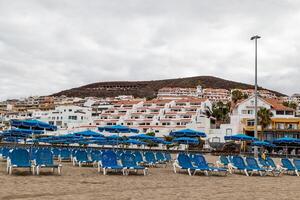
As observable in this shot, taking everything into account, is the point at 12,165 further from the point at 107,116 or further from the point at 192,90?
the point at 192,90

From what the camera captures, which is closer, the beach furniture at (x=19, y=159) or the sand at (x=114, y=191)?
the sand at (x=114, y=191)

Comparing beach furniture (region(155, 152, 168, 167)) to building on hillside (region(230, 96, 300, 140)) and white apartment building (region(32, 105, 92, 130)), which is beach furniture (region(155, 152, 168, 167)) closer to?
building on hillside (region(230, 96, 300, 140))

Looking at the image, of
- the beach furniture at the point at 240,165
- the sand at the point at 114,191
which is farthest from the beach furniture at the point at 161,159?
the sand at the point at 114,191

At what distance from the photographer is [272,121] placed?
68.3 m

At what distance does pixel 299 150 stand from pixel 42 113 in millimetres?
75235

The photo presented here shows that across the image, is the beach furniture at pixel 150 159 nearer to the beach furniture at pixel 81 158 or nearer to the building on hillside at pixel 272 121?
the beach furniture at pixel 81 158

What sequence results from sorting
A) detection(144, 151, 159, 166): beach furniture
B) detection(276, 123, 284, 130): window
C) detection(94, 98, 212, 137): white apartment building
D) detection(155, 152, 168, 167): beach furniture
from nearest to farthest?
detection(144, 151, 159, 166): beach furniture < detection(155, 152, 168, 167): beach furniture < detection(276, 123, 284, 130): window < detection(94, 98, 212, 137): white apartment building

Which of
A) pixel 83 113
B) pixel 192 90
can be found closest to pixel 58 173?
pixel 83 113

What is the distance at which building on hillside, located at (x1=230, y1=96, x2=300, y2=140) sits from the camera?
2599 inches

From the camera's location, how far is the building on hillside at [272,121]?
217ft

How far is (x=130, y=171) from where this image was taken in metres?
16.8

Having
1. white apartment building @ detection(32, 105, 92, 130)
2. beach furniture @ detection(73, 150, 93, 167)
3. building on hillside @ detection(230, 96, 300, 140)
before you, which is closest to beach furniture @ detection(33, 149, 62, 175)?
beach furniture @ detection(73, 150, 93, 167)

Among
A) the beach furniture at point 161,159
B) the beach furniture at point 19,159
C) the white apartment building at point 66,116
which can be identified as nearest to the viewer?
the beach furniture at point 19,159

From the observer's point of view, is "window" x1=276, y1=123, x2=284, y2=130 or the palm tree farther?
"window" x1=276, y1=123, x2=284, y2=130
